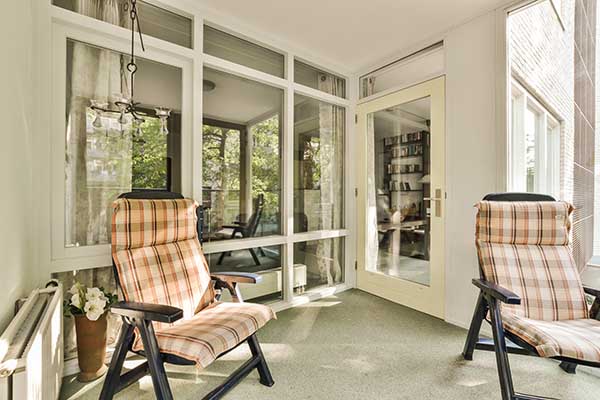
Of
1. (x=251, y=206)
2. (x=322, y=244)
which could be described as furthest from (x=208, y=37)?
(x=322, y=244)

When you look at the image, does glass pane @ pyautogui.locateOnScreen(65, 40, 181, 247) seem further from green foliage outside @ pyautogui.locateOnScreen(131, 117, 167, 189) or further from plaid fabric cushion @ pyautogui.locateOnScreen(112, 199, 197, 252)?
plaid fabric cushion @ pyautogui.locateOnScreen(112, 199, 197, 252)

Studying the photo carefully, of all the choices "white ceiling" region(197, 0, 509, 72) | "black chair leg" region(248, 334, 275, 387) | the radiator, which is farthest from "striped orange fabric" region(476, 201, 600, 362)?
the radiator

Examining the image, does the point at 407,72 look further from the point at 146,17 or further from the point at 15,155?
the point at 15,155

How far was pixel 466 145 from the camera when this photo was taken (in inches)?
105

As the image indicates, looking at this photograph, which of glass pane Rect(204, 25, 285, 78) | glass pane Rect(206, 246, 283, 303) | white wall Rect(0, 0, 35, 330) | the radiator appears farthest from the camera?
glass pane Rect(206, 246, 283, 303)

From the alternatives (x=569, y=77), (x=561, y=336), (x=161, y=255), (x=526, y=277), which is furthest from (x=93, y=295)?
(x=569, y=77)

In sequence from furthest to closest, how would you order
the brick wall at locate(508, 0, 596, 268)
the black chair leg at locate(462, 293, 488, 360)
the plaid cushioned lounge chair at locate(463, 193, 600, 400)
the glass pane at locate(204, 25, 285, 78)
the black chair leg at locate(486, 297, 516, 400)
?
1. the glass pane at locate(204, 25, 285, 78)
2. the brick wall at locate(508, 0, 596, 268)
3. the black chair leg at locate(462, 293, 488, 360)
4. the plaid cushioned lounge chair at locate(463, 193, 600, 400)
5. the black chair leg at locate(486, 297, 516, 400)

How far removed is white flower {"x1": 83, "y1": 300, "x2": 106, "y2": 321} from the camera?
1.77 metres

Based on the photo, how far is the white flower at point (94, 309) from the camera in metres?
1.77

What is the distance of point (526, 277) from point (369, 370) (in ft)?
3.89

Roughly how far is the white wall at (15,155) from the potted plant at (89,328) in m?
0.27

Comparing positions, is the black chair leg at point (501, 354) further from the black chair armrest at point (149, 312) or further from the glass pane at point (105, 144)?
the glass pane at point (105, 144)

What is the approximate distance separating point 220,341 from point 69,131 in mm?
1685

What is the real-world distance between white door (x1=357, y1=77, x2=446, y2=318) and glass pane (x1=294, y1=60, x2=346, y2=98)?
0.36 m
